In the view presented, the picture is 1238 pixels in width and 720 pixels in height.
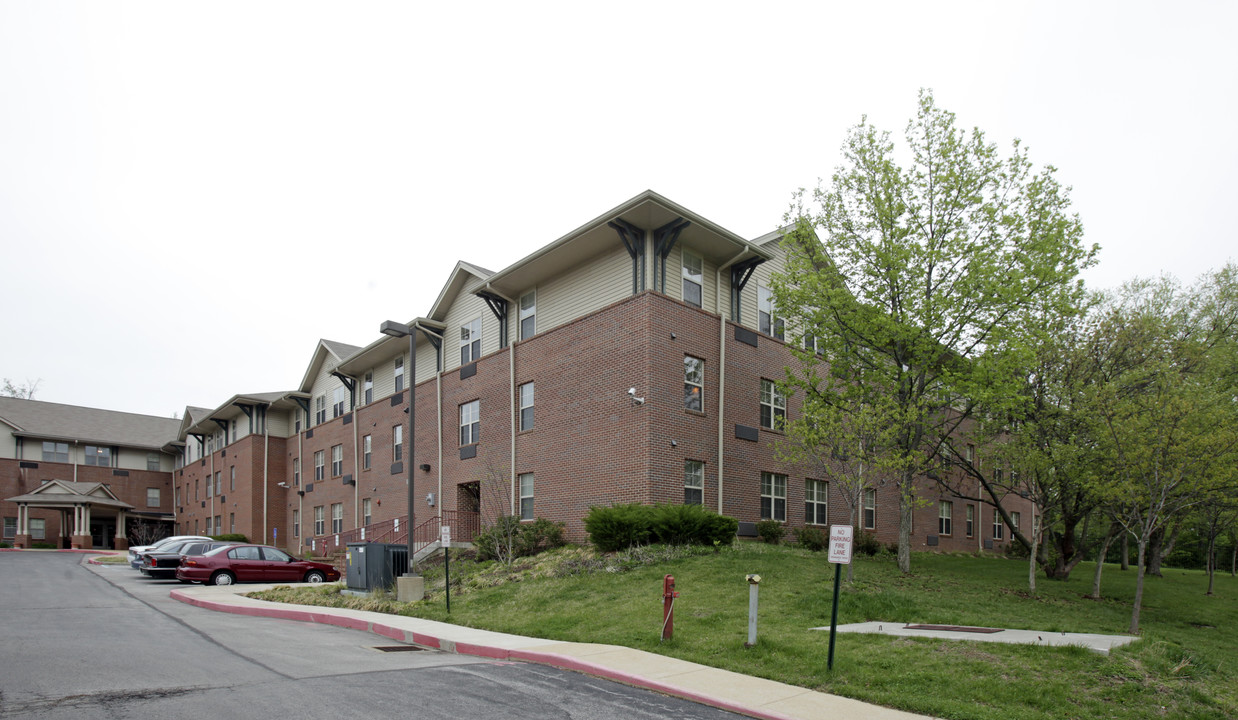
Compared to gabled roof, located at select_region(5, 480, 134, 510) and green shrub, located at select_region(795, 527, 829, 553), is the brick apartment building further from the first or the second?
gabled roof, located at select_region(5, 480, 134, 510)

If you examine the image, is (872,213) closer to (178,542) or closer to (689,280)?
(689,280)

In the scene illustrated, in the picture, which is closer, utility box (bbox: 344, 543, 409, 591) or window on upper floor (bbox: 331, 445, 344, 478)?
utility box (bbox: 344, 543, 409, 591)

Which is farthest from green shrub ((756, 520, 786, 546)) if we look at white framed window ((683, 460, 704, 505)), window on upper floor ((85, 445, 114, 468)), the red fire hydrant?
window on upper floor ((85, 445, 114, 468))

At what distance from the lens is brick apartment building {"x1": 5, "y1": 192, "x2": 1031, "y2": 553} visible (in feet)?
72.0

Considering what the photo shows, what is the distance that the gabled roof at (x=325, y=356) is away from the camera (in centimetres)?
4055

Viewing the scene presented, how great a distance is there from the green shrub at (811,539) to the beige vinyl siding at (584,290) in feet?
28.7

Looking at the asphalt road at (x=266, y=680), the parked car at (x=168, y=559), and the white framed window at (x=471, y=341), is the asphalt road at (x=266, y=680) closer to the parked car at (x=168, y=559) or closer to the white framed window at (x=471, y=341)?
the parked car at (x=168, y=559)

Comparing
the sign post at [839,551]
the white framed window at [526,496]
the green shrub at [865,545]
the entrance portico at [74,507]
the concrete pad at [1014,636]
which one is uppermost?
the sign post at [839,551]

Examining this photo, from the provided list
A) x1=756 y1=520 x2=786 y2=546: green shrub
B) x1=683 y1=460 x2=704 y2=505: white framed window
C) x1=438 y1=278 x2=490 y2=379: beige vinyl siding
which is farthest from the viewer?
x1=438 y1=278 x2=490 y2=379: beige vinyl siding

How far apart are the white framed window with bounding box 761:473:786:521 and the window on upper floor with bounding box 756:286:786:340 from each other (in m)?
4.48

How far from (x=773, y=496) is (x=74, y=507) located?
52.7m

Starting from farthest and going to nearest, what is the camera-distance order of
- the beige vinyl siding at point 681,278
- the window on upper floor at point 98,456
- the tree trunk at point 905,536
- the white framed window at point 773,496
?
1. the window on upper floor at point 98,456
2. the white framed window at point 773,496
3. the beige vinyl siding at point 681,278
4. the tree trunk at point 905,536

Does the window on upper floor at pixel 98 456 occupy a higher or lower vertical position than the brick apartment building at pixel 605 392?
lower

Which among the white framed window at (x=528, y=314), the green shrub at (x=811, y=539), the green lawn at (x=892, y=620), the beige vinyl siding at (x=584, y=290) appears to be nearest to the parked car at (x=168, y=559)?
the green lawn at (x=892, y=620)
